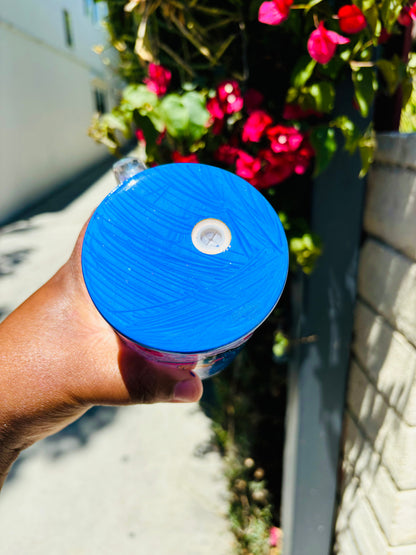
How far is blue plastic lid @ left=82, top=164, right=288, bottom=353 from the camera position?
79cm

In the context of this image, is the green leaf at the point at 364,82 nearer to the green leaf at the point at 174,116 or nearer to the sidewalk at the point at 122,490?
the green leaf at the point at 174,116

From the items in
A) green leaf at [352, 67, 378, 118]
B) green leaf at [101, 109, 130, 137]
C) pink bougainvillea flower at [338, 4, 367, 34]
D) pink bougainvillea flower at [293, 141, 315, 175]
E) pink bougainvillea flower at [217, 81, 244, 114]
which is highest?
pink bougainvillea flower at [338, 4, 367, 34]

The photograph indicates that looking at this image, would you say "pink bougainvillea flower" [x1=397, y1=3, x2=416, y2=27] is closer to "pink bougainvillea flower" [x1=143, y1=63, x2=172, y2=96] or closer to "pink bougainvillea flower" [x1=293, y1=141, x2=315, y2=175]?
"pink bougainvillea flower" [x1=293, y1=141, x2=315, y2=175]

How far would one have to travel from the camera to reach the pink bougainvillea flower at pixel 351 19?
119cm

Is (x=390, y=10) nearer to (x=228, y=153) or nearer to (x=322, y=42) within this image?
(x=322, y=42)

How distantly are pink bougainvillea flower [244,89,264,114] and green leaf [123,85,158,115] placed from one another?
0.32 m

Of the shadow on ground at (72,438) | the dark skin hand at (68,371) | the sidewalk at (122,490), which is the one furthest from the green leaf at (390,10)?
the shadow on ground at (72,438)

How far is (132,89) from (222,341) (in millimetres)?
1067

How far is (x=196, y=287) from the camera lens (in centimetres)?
79

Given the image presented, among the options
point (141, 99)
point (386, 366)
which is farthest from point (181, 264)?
point (386, 366)

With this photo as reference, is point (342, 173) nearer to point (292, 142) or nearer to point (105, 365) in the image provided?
point (292, 142)

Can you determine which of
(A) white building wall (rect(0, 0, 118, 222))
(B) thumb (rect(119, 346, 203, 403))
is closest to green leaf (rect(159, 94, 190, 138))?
(B) thumb (rect(119, 346, 203, 403))

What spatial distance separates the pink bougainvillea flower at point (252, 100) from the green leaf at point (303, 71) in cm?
15

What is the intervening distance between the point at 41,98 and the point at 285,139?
1077 cm
